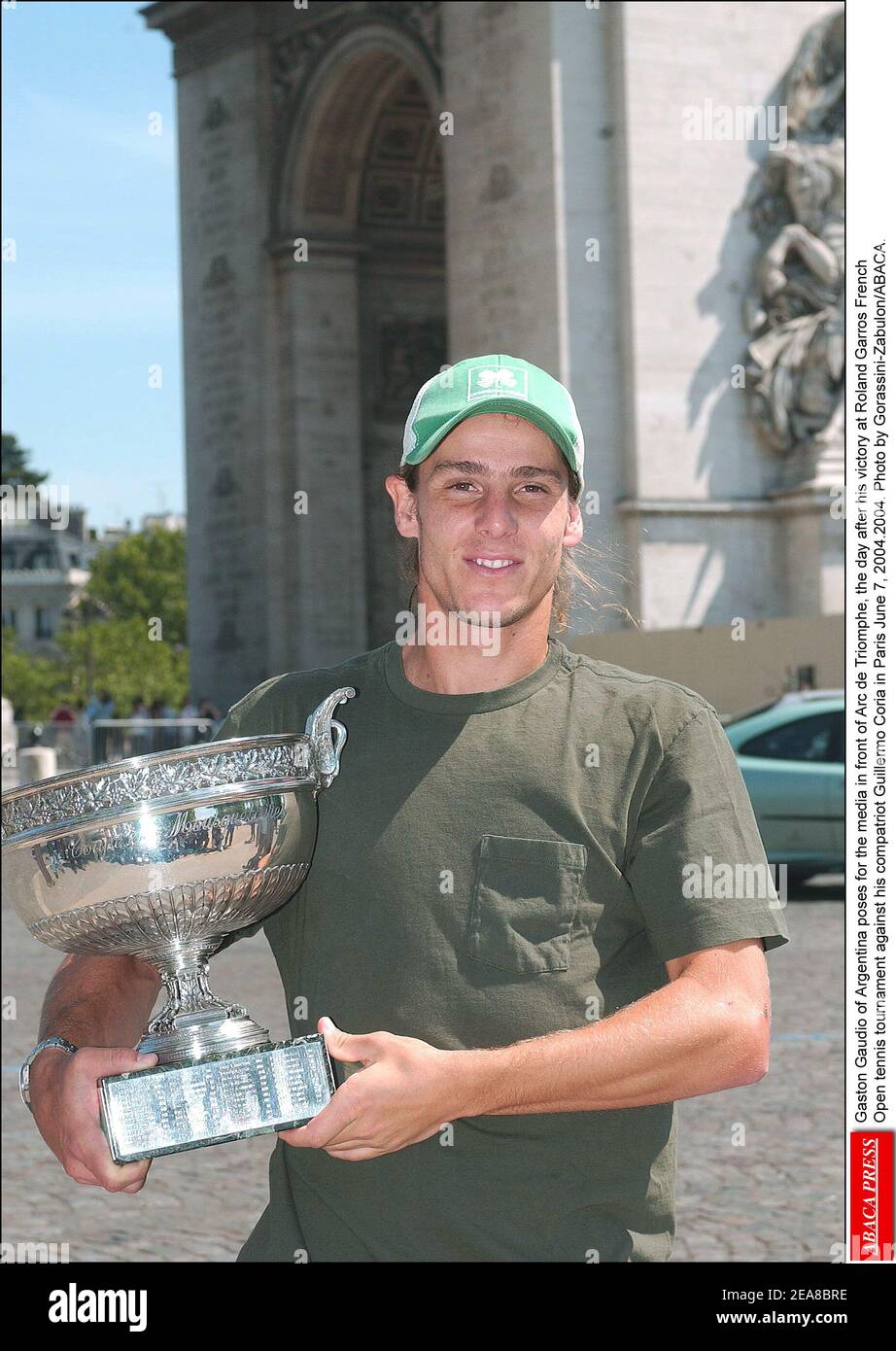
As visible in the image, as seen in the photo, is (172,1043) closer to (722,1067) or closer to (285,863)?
(285,863)

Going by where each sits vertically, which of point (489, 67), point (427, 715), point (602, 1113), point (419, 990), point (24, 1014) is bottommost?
point (24, 1014)

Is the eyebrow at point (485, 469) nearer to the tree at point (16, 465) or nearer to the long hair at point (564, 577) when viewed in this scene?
the long hair at point (564, 577)

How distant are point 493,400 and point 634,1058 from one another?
70cm

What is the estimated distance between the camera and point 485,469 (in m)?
2.32

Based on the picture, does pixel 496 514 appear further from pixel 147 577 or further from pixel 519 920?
pixel 147 577

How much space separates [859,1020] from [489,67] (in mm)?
21645

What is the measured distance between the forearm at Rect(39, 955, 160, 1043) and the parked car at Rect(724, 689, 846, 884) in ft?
38.8

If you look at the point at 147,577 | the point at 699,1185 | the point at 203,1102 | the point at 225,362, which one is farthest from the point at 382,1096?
the point at 147,577

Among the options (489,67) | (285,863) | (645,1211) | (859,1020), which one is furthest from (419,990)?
(489,67)

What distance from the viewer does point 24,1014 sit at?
10133 millimetres

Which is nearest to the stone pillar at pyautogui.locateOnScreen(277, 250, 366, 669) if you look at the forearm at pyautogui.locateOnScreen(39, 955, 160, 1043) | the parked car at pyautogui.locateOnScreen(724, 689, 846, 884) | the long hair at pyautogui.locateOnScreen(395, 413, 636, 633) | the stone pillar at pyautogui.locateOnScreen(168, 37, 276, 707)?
the stone pillar at pyautogui.locateOnScreen(168, 37, 276, 707)

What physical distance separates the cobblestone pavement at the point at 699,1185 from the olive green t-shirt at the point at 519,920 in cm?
344

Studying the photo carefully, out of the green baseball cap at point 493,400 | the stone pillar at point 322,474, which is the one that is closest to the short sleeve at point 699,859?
the green baseball cap at point 493,400

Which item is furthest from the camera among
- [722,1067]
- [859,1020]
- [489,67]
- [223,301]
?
[223,301]
